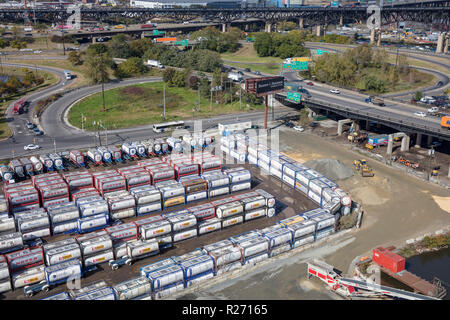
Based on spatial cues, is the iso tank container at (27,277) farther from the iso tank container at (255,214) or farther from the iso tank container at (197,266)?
the iso tank container at (255,214)

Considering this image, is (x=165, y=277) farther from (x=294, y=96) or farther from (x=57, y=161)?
(x=294, y=96)

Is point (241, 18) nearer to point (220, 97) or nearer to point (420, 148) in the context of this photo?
point (220, 97)

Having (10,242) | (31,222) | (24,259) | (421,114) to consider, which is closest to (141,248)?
(24,259)

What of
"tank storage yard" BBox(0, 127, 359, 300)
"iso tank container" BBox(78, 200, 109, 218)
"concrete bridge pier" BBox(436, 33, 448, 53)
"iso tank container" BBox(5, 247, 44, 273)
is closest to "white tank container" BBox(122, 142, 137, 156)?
"tank storage yard" BBox(0, 127, 359, 300)

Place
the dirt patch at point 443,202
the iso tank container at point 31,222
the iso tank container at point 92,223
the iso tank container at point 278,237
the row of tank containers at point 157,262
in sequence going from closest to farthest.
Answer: the row of tank containers at point 157,262, the iso tank container at point 278,237, the iso tank container at point 31,222, the iso tank container at point 92,223, the dirt patch at point 443,202

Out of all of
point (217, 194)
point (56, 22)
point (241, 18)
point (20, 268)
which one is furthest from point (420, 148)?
point (56, 22)

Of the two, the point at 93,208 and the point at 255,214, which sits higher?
the point at 93,208

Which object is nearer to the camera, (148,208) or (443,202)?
(148,208)

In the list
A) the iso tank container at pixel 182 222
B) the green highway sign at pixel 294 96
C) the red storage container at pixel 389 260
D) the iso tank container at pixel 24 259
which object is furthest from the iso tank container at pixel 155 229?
the green highway sign at pixel 294 96
